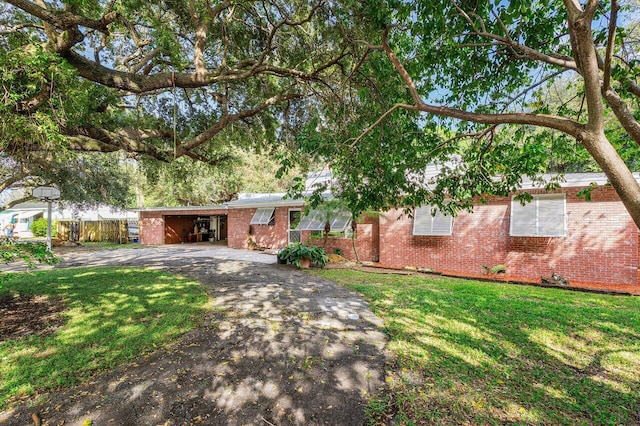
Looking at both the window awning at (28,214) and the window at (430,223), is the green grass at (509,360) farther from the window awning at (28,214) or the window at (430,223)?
the window awning at (28,214)

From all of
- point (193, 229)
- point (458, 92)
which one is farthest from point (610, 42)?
point (193, 229)

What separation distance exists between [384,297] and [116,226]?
23635mm

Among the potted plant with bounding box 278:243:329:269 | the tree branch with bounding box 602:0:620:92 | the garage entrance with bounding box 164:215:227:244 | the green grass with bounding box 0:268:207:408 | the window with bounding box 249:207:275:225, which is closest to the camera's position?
the tree branch with bounding box 602:0:620:92

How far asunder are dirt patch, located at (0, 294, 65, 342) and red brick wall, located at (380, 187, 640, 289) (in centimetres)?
1002

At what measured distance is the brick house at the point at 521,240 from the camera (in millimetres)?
8391

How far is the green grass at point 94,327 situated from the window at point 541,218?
971cm

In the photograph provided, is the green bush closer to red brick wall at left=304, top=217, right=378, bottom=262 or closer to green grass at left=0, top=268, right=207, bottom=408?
green grass at left=0, top=268, right=207, bottom=408

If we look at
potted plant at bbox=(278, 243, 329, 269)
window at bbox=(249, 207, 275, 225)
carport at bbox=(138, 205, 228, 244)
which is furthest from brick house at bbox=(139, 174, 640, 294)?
carport at bbox=(138, 205, 228, 244)

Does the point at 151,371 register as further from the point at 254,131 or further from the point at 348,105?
the point at 254,131

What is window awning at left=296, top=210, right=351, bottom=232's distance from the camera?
1216 centimetres

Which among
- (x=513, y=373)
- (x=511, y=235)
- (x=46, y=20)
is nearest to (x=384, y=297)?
(x=513, y=373)

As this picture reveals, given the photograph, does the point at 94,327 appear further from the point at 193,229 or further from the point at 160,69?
the point at 193,229

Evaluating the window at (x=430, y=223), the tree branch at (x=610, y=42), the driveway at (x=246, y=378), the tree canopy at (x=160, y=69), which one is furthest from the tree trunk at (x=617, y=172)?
the window at (x=430, y=223)

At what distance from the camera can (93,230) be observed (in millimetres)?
22438
